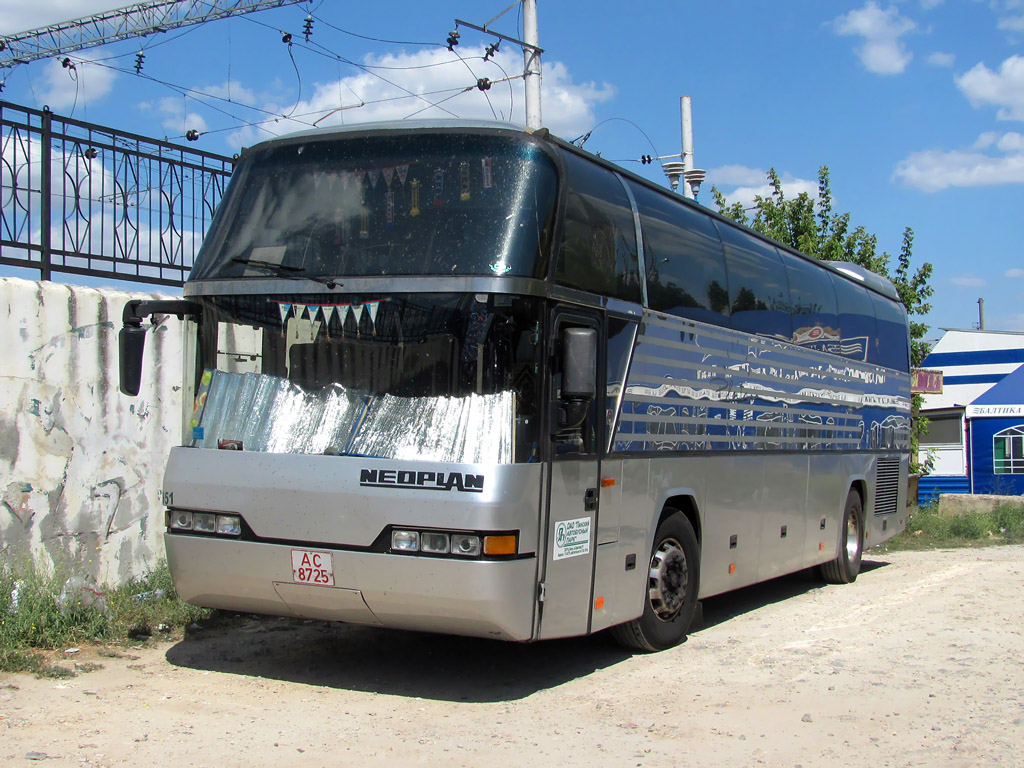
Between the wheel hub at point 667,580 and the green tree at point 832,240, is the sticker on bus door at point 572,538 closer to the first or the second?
the wheel hub at point 667,580

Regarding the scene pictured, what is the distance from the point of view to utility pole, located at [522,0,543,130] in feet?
51.3

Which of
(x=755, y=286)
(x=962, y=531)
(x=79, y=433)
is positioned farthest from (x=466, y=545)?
(x=962, y=531)

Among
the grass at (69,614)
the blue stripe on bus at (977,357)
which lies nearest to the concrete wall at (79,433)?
the grass at (69,614)

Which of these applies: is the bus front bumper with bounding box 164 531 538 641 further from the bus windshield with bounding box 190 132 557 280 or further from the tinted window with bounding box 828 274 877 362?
the tinted window with bounding box 828 274 877 362

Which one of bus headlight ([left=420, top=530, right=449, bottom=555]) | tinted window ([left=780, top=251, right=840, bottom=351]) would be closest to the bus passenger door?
bus headlight ([left=420, top=530, right=449, bottom=555])

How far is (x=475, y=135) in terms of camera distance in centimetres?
674

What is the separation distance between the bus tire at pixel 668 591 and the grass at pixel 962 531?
32.1ft

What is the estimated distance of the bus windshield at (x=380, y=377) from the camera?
6246 millimetres

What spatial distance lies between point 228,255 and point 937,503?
1997 cm

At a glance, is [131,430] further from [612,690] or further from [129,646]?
[612,690]

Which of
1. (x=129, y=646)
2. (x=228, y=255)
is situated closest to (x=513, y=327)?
(x=228, y=255)

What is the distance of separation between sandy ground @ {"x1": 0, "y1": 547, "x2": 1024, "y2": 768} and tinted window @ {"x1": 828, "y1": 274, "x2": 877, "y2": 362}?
4.04 metres

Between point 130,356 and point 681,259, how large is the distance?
422 cm

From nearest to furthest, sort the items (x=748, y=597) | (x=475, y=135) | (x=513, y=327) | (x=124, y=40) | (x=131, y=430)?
(x=513, y=327) → (x=475, y=135) → (x=131, y=430) → (x=748, y=597) → (x=124, y=40)
